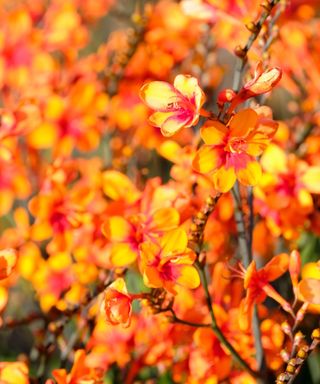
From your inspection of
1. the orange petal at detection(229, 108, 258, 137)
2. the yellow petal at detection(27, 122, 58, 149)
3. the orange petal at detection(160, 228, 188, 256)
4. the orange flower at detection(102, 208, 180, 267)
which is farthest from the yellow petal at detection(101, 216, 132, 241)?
the yellow petal at detection(27, 122, 58, 149)

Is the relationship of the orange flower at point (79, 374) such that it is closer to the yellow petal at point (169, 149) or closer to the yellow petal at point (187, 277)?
the yellow petal at point (187, 277)

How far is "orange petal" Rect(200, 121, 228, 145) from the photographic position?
0.71m

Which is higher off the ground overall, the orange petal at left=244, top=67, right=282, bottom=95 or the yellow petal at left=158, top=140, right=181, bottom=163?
the orange petal at left=244, top=67, right=282, bottom=95

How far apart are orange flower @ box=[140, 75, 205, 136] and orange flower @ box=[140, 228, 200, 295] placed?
0.11 metres

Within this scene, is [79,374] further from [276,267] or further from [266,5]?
[266,5]

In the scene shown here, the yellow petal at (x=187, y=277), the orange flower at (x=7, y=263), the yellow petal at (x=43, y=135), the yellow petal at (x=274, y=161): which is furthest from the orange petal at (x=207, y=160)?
the yellow petal at (x=43, y=135)

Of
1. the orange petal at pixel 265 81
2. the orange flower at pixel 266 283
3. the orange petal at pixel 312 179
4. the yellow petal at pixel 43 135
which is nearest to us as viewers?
the orange petal at pixel 265 81

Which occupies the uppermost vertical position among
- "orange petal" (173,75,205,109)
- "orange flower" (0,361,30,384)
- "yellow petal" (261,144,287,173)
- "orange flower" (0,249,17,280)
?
"orange petal" (173,75,205,109)

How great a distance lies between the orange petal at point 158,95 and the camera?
0.72 m

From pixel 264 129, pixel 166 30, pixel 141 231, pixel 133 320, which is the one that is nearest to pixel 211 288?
pixel 133 320

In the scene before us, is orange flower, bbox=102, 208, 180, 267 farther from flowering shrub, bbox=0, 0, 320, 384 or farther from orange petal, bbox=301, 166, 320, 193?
orange petal, bbox=301, 166, 320, 193

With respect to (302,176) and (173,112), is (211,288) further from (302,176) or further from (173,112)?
(173,112)

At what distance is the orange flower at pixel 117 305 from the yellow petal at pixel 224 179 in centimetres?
14

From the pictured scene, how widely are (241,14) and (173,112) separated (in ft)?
1.53
